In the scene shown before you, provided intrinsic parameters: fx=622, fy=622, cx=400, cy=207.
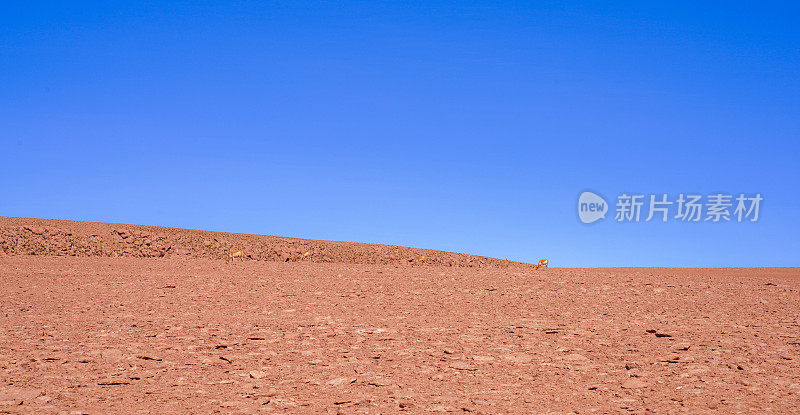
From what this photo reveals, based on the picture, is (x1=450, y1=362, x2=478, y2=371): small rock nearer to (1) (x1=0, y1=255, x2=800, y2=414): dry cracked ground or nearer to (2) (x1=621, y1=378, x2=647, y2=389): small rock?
(1) (x1=0, y1=255, x2=800, y2=414): dry cracked ground

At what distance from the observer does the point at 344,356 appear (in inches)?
322

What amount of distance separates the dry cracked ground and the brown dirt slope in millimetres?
8834

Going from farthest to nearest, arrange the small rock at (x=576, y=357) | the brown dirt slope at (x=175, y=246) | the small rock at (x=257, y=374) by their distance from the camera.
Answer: the brown dirt slope at (x=175, y=246) < the small rock at (x=576, y=357) < the small rock at (x=257, y=374)

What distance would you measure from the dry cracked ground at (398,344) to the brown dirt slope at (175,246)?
29.0ft

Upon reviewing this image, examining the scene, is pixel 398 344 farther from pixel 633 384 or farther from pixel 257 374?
pixel 633 384

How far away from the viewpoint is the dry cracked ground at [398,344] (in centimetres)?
652

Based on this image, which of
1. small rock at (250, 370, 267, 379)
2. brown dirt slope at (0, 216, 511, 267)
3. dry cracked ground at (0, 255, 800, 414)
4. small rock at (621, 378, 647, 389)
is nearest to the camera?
dry cracked ground at (0, 255, 800, 414)

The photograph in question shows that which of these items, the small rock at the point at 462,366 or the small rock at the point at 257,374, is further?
the small rock at the point at 462,366

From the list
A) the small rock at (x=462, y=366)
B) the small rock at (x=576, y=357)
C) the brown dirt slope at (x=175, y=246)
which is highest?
the brown dirt slope at (x=175, y=246)

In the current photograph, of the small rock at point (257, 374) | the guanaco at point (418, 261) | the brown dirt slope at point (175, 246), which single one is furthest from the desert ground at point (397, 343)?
the guanaco at point (418, 261)

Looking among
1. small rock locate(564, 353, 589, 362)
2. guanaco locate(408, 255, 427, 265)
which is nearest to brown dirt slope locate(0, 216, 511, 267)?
guanaco locate(408, 255, 427, 265)

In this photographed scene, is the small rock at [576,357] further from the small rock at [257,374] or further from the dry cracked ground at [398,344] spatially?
the small rock at [257,374]

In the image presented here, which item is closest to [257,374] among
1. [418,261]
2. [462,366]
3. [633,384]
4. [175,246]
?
[462,366]

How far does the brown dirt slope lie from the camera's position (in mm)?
23125
